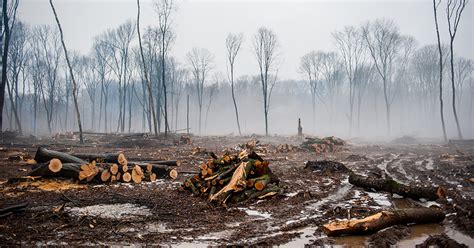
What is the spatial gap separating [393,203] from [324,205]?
1.83m

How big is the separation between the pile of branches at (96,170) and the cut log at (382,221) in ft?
24.3

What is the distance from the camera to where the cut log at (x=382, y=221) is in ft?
17.1

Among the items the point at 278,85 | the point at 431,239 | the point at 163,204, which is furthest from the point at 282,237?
the point at 278,85

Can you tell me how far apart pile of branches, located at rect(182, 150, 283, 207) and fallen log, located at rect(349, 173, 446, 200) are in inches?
113

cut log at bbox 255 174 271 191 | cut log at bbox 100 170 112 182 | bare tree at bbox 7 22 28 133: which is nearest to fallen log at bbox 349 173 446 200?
cut log at bbox 255 174 271 191

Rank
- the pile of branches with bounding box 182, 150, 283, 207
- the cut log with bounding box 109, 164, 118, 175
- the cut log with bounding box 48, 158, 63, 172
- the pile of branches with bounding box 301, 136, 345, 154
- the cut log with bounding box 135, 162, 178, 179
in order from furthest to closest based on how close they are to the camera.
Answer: the pile of branches with bounding box 301, 136, 345, 154
the cut log with bounding box 135, 162, 178, 179
the cut log with bounding box 109, 164, 118, 175
the cut log with bounding box 48, 158, 63, 172
the pile of branches with bounding box 182, 150, 283, 207

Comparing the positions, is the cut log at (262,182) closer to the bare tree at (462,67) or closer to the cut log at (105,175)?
the cut log at (105,175)

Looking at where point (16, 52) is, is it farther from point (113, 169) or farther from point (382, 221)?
point (382, 221)

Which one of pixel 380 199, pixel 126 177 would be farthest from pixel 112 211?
pixel 380 199

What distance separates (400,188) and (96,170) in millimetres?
9656

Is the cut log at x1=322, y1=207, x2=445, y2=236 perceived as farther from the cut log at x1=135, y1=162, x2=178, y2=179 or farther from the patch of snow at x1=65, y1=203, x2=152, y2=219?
the cut log at x1=135, y1=162, x2=178, y2=179

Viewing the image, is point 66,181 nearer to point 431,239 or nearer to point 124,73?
point 431,239

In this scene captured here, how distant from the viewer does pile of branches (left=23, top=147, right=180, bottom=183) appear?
9.81m

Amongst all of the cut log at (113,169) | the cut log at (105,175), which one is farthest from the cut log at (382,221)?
the cut log at (105,175)
